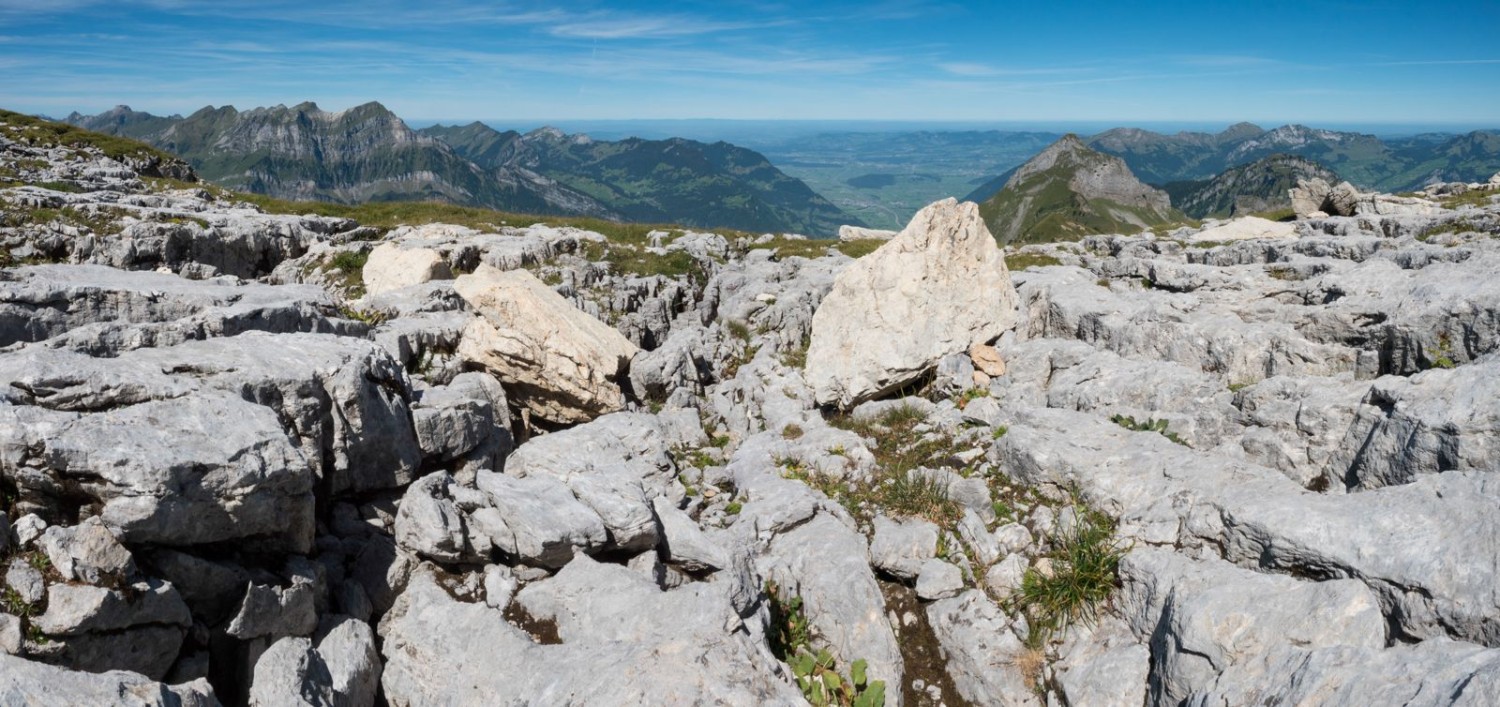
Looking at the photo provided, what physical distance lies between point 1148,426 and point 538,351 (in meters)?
17.0

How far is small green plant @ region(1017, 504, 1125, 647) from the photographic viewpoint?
12.0 meters

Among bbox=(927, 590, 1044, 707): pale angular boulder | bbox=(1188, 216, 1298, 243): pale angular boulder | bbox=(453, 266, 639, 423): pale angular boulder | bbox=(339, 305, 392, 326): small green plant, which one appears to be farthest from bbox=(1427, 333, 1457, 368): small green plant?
bbox=(1188, 216, 1298, 243): pale angular boulder

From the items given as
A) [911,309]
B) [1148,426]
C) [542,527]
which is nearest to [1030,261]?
[911,309]

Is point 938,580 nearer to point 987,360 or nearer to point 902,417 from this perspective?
point 902,417

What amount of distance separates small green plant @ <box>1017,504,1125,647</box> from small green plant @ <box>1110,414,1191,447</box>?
3838 mm

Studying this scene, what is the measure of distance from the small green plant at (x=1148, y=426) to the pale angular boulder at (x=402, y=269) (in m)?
26.6

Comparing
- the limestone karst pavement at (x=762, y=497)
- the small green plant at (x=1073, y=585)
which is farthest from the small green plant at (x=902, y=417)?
the small green plant at (x=1073, y=585)

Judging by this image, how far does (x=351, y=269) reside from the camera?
33656 millimetres

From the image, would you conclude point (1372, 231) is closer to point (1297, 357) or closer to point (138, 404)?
point (1297, 357)

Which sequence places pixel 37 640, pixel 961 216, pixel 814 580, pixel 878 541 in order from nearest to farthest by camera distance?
pixel 37 640, pixel 814 580, pixel 878 541, pixel 961 216

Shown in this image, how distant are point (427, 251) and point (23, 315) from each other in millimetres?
16727

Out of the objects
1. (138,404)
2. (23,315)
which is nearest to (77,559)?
(138,404)

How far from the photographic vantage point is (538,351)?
793 inches

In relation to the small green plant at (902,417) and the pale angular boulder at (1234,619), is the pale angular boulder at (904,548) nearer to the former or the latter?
the pale angular boulder at (1234,619)
